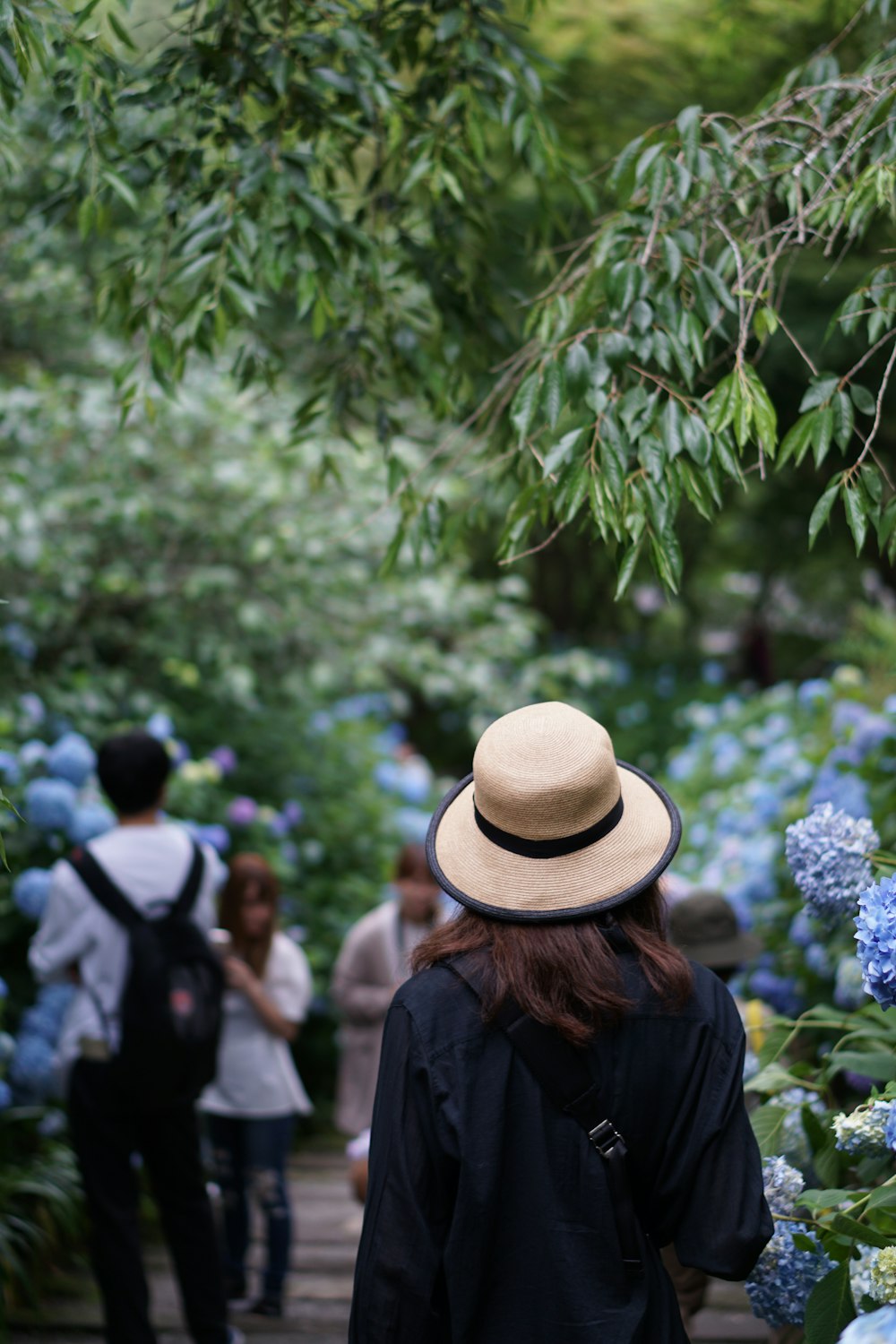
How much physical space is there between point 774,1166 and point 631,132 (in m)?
5.26

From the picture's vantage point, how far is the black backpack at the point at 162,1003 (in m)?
3.34

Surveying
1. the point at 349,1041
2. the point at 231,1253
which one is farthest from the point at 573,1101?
the point at 231,1253

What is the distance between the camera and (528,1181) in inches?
69.9

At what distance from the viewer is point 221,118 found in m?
2.77

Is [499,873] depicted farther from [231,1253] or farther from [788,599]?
[788,599]

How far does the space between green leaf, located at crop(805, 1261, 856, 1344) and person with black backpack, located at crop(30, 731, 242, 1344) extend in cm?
191

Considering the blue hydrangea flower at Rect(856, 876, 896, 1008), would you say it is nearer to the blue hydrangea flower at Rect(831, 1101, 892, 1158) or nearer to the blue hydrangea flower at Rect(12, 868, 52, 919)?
the blue hydrangea flower at Rect(831, 1101, 892, 1158)

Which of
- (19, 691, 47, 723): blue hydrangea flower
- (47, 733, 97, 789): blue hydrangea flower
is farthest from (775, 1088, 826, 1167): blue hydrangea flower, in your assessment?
(19, 691, 47, 723): blue hydrangea flower

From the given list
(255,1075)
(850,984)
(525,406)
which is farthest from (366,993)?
(525,406)

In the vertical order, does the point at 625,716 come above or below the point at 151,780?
below

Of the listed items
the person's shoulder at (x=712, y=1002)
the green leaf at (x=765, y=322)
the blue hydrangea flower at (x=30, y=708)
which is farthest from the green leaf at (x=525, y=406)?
the blue hydrangea flower at (x=30, y=708)

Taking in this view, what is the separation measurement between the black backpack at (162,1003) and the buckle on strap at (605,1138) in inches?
73.0

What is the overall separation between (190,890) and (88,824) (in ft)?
4.09

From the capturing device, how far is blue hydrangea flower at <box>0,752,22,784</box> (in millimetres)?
4109
